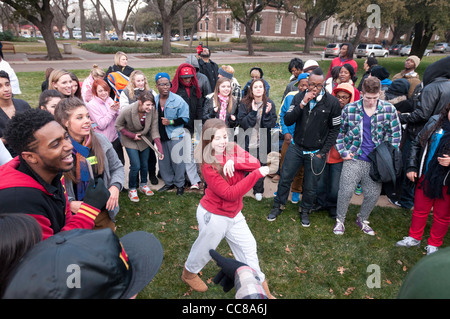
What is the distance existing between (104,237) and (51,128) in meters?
1.26

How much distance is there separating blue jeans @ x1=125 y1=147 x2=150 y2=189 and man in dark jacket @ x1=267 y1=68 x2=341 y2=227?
8.23 feet

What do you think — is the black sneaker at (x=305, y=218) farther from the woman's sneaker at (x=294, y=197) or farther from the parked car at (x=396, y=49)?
the parked car at (x=396, y=49)

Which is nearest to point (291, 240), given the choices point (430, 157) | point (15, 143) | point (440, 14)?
point (430, 157)

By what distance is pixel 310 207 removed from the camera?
4758 mm

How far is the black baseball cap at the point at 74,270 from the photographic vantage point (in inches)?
43.6

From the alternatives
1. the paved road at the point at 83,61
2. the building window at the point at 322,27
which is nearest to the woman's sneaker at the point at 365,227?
the paved road at the point at 83,61

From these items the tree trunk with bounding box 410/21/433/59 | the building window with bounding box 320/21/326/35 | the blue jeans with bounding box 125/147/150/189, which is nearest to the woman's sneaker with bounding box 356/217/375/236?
the blue jeans with bounding box 125/147/150/189

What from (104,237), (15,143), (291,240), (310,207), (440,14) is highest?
(440,14)

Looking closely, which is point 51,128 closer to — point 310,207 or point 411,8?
point 310,207

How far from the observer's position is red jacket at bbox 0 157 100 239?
1.89 meters

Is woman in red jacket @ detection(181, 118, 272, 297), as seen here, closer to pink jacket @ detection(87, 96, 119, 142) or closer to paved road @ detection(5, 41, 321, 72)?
pink jacket @ detection(87, 96, 119, 142)

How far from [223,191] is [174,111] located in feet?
9.18

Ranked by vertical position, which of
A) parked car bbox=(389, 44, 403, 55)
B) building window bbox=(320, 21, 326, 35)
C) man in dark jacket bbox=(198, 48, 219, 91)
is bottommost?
man in dark jacket bbox=(198, 48, 219, 91)

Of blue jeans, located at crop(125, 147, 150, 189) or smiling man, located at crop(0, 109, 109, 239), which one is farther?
blue jeans, located at crop(125, 147, 150, 189)
